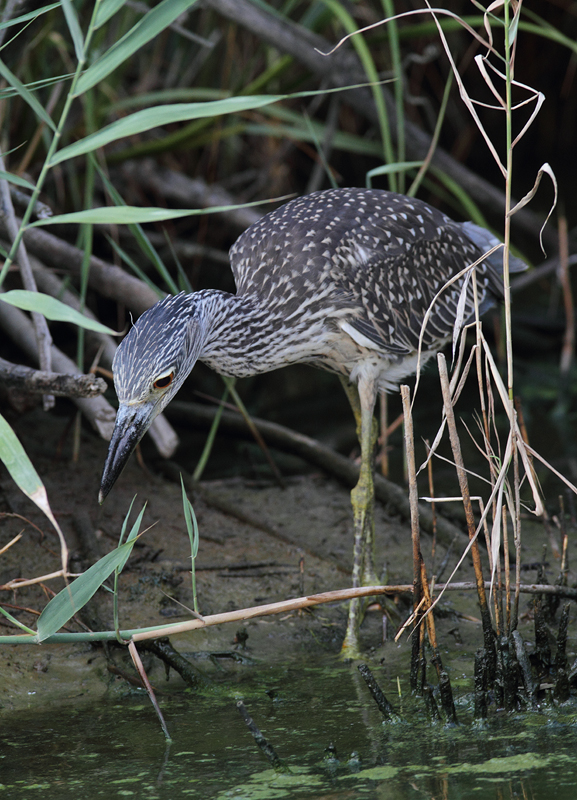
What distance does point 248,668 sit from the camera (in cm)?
347

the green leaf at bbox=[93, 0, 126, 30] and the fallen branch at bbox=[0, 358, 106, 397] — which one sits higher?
the green leaf at bbox=[93, 0, 126, 30]

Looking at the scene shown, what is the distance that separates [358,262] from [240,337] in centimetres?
65

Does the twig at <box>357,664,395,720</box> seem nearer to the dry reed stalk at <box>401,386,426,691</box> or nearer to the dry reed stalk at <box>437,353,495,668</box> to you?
the dry reed stalk at <box>401,386,426,691</box>

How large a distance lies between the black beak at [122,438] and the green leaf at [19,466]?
2.52 feet

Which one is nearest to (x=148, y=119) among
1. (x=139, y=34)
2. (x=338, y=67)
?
(x=139, y=34)

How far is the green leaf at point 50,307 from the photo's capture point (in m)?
2.02

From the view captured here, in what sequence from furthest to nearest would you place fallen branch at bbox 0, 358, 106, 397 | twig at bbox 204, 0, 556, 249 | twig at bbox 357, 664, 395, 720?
1. twig at bbox 204, 0, 556, 249
2. fallen branch at bbox 0, 358, 106, 397
3. twig at bbox 357, 664, 395, 720

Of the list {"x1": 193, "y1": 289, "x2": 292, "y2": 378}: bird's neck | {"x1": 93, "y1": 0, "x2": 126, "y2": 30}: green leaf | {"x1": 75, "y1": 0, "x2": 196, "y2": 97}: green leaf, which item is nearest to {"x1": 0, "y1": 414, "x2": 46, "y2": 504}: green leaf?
{"x1": 75, "y1": 0, "x2": 196, "y2": 97}: green leaf

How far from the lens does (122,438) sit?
3035 mm

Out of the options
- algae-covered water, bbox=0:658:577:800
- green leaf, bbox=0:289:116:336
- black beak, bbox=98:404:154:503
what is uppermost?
green leaf, bbox=0:289:116:336

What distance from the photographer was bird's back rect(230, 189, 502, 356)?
3.88 metres

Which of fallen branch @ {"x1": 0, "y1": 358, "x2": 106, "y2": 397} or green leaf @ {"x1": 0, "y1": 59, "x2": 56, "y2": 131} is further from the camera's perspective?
fallen branch @ {"x1": 0, "y1": 358, "x2": 106, "y2": 397}

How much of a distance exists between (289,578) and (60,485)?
1339mm

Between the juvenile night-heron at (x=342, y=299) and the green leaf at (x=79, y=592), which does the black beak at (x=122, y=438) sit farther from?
the green leaf at (x=79, y=592)
